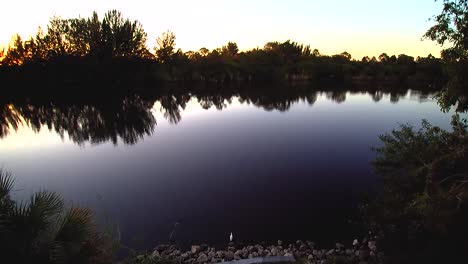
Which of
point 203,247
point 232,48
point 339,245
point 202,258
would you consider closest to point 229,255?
point 202,258

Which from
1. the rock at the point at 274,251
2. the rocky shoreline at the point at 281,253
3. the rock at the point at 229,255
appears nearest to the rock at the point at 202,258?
the rocky shoreline at the point at 281,253

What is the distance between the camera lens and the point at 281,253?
25.1 ft

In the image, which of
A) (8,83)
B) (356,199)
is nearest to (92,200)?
(356,199)

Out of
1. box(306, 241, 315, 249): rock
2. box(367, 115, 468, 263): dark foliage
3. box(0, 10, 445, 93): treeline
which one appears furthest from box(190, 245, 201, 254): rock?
box(0, 10, 445, 93): treeline

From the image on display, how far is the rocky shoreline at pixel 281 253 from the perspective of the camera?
23.9 feet

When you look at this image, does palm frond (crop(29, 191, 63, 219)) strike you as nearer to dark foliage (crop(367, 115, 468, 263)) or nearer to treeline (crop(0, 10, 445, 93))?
dark foliage (crop(367, 115, 468, 263))

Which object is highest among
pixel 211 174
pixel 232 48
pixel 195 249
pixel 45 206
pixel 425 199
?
pixel 232 48

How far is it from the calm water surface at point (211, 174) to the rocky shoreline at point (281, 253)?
517 millimetres

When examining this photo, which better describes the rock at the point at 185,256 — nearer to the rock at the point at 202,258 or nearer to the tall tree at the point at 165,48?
the rock at the point at 202,258

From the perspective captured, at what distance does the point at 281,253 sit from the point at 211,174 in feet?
22.9

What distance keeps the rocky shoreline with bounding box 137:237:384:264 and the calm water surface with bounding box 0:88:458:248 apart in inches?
20.3

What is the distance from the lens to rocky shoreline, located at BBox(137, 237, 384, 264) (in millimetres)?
7281

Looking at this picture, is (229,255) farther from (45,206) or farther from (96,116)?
(96,116)

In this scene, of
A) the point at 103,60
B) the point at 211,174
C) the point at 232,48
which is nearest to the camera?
the point at 211,174
